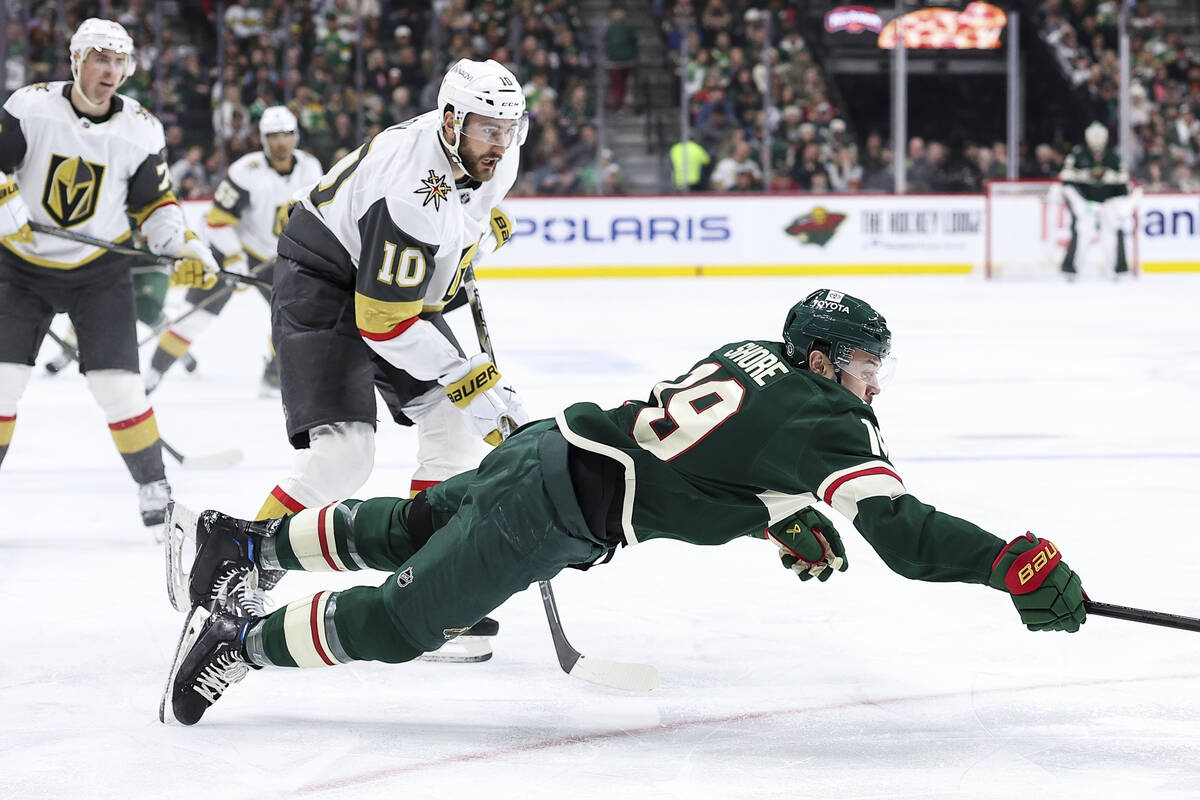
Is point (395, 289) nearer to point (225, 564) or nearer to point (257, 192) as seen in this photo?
point (225, 564)

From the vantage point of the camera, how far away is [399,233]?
8.97ft

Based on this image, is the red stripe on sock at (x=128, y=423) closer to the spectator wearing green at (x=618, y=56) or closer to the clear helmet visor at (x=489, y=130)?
the clear helmet visor at (x=489, y=130)

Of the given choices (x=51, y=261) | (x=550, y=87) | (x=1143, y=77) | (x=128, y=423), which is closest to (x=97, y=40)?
(x=51, y=261)

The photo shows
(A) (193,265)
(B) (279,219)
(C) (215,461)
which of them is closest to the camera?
(A) (193,265)

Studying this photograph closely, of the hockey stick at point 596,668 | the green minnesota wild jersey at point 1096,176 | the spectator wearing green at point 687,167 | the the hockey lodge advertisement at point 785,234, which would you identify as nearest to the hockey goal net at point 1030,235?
the the hockey lodge advertisement at point 785,234

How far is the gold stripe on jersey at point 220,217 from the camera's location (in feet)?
21.9

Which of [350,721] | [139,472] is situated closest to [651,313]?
[139,472]

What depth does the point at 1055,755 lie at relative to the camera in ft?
7.58

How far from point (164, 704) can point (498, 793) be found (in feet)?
2.00

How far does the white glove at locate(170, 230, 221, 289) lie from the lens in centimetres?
412

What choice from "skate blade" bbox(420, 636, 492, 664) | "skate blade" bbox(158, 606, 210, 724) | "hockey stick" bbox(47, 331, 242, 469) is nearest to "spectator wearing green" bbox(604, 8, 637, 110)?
"hockey stick" bbox(47, 331, 242, 469)

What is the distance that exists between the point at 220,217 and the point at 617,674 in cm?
449

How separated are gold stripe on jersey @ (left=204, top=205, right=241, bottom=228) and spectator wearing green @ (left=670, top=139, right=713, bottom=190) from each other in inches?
239

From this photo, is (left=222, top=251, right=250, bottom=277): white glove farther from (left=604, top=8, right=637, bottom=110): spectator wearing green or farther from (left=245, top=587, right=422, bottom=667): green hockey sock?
(left=604, top=8, right=637, bottom=110): spectator wearing green
